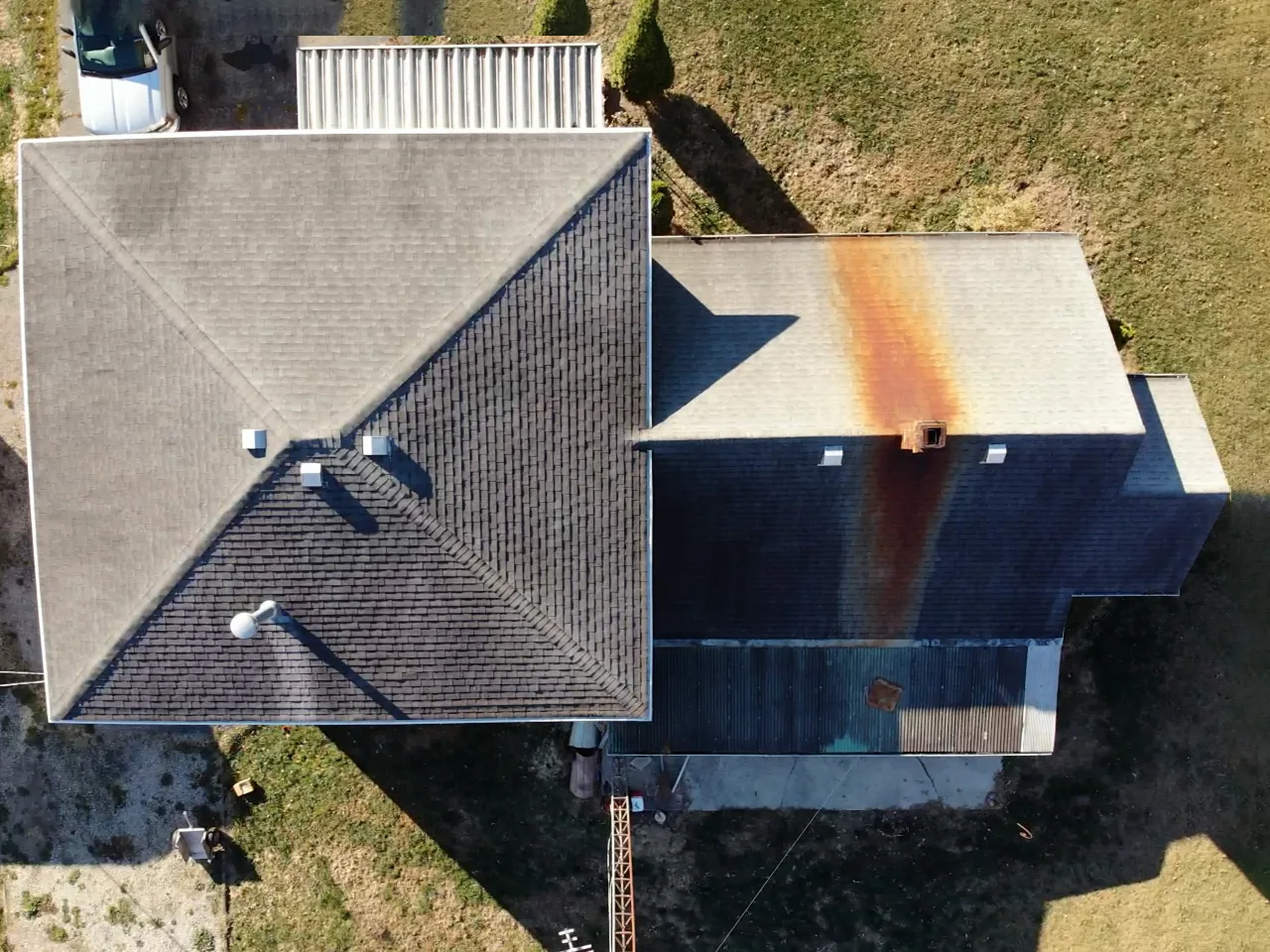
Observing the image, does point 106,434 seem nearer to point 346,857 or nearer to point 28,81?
point 346,857

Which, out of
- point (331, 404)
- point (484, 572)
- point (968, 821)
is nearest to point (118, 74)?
point (331, 404)

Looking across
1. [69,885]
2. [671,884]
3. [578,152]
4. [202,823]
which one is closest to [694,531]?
[578,152]

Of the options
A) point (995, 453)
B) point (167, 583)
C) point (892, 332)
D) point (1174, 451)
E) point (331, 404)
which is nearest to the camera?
point (331, 404)

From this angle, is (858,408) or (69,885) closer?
(858,408)

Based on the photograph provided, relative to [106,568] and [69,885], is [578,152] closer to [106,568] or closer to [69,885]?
[106,568]

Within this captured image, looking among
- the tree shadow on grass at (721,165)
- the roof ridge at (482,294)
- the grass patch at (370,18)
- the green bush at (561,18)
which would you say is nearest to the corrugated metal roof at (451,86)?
the green bush at (561,18)

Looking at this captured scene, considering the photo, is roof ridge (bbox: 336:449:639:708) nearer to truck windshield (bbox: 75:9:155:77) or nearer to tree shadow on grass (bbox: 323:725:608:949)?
tree shadow on grass (bbox: 323:725:608:949)
